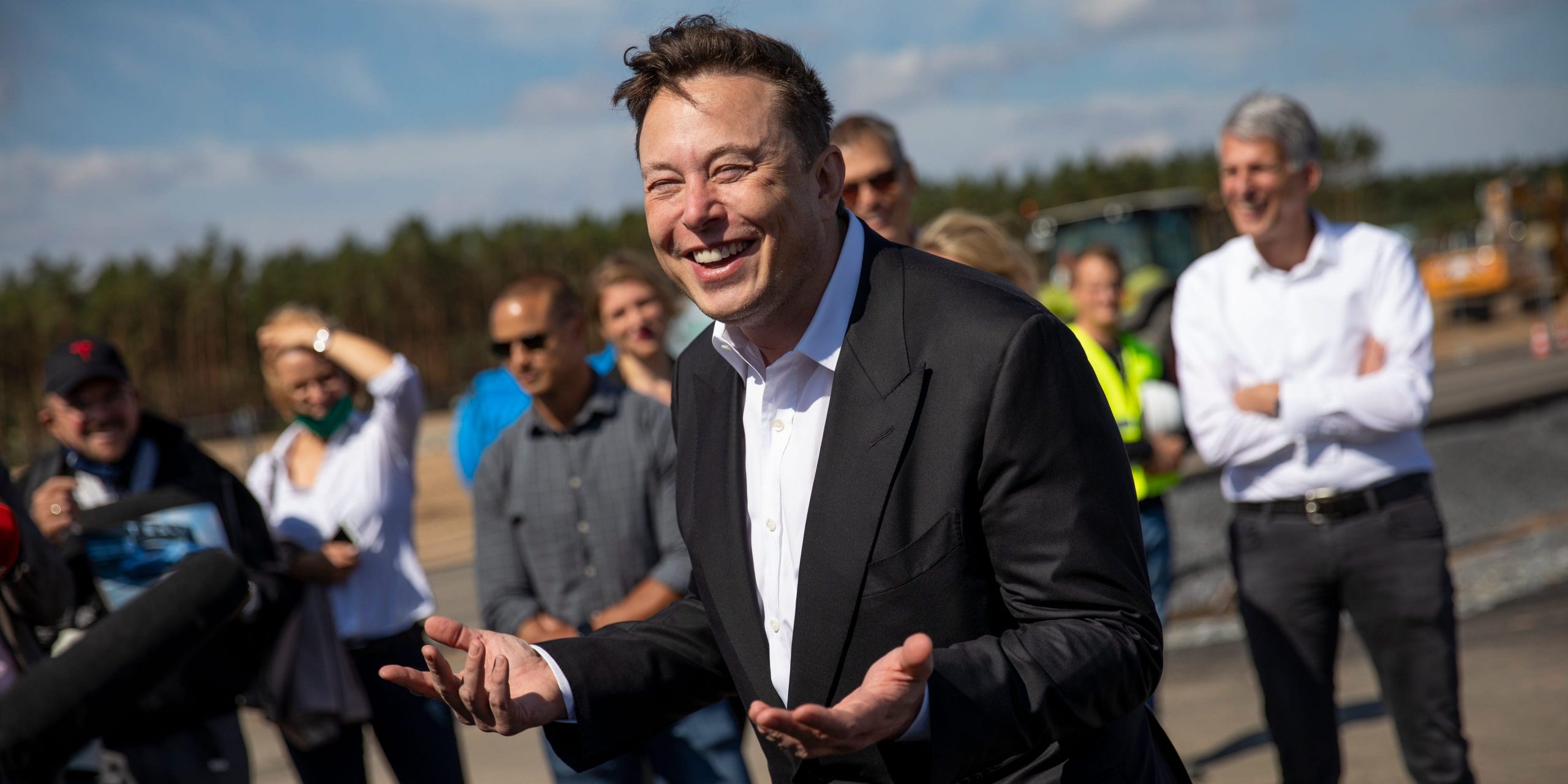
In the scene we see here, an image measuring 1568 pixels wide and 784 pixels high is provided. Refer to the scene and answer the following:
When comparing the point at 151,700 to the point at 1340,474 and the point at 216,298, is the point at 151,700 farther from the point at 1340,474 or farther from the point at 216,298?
the point at 216,298

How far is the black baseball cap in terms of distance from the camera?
4.13 metres

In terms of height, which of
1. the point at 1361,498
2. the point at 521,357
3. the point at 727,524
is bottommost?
the point at 1361,498

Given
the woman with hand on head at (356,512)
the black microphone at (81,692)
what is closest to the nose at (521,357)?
the woman with hand on head at (356,512)

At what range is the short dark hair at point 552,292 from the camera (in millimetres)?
4402

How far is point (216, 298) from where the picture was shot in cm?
4303

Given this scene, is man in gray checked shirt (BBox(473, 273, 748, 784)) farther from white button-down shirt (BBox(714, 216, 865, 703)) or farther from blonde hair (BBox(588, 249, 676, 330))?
white button-down shirt (BBox(714, 216, 865, 703))

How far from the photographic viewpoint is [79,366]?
415 cm

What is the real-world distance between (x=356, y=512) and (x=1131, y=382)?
323cm

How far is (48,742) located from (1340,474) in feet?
11.0

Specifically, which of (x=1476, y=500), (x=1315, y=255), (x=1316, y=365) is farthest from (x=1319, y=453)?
(x=1476, y=500)

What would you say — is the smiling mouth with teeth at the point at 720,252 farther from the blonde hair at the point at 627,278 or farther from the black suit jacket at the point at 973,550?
the blonde hair at the point at 627,278

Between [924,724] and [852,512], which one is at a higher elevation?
[852,512]

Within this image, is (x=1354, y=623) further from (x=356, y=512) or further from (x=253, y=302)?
(x=253, y=302)

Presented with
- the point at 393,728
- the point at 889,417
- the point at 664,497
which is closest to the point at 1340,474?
the point at 664,497
